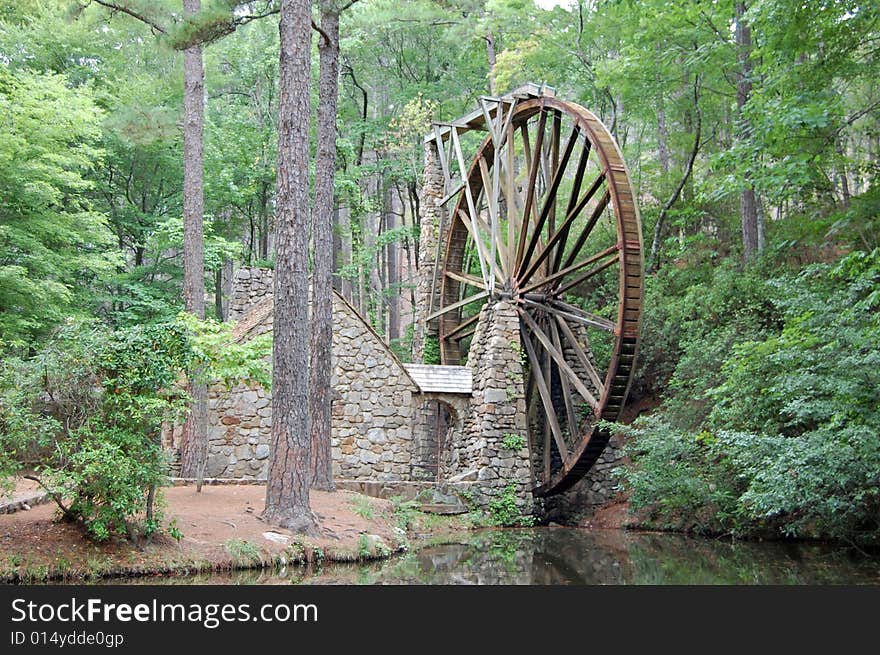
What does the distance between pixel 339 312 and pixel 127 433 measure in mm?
7241

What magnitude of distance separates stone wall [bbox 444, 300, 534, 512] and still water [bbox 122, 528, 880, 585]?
2.48m

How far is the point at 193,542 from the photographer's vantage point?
27.3 ft

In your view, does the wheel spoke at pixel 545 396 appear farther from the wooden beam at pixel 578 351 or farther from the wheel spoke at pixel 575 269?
the wheel spoke at pixel 575 269

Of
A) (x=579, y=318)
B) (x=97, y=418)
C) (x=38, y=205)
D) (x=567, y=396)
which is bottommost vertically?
(x=97, y=418)

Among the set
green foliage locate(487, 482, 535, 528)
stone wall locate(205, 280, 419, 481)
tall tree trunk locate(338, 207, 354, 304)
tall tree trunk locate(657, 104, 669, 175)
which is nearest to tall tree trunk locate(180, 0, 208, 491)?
stone wall locate(205, 280, 419, 481)

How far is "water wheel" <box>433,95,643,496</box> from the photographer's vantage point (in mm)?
13304

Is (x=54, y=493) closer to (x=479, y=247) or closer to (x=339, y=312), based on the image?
(x=339, y=312)

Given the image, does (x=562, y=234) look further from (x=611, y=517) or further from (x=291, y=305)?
(x=291, y=305)

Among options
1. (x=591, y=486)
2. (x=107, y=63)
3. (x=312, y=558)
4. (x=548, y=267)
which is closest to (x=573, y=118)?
(x=548, y=267)

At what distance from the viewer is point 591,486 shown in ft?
50.2

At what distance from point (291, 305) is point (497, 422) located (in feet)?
19.1

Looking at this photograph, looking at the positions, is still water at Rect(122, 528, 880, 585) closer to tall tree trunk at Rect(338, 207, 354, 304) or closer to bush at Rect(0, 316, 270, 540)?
bush at Rect(0, 316, 270, 540)

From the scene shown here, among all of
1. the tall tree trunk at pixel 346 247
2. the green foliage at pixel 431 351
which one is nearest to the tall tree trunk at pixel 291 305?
the green foliage at pixel 431 351

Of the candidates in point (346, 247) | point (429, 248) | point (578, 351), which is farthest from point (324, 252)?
point (346, 247)
